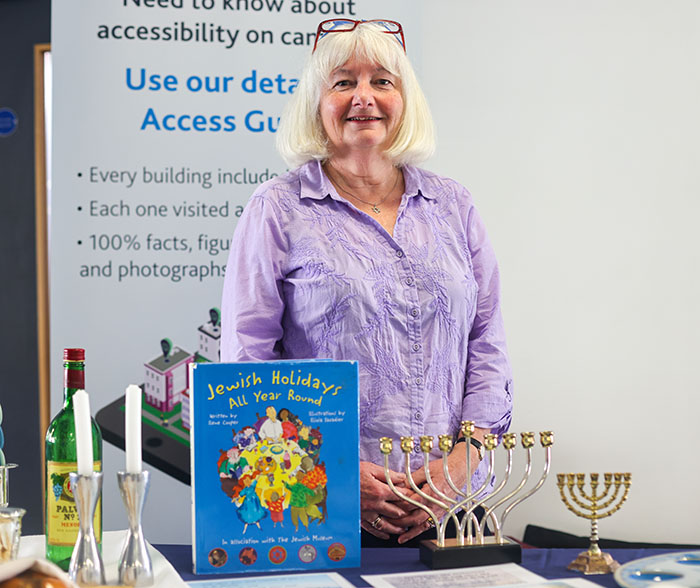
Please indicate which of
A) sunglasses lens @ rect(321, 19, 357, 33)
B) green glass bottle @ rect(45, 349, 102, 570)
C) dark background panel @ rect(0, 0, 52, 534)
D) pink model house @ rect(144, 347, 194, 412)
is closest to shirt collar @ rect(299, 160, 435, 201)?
sunglasses lens @ rect(321, 19, 357, 33)

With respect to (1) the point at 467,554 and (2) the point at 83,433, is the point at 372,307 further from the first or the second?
(2) the point at 83,433

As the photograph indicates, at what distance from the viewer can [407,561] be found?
1.26m

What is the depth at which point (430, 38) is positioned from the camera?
2.89 meters

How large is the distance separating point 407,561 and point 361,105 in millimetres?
881

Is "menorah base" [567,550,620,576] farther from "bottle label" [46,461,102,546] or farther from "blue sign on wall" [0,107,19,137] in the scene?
"blue sign on wall" [0,107,19,137]

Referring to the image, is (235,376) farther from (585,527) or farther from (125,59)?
(585,527)

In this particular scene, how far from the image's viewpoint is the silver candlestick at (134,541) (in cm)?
108

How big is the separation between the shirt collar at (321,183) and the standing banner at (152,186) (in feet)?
2.60

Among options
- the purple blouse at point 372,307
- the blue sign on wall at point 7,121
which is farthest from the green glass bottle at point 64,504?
the blue sign on wall at point 7,121

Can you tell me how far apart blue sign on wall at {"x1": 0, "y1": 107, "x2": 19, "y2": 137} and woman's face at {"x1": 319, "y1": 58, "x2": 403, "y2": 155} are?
5.38 ft

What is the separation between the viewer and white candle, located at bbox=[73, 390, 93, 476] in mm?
1049

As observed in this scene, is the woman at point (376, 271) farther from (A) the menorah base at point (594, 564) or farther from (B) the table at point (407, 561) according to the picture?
(A) the menorah base at point (594, 564)

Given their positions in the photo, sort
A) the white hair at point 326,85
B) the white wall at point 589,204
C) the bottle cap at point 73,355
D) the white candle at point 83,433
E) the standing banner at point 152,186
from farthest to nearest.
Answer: the white wall at point 589,204 < the standing banner at point 152,186 < the white hair at point 326,85 < the bottle cap at point 73,355 < the white candle at point 83,433

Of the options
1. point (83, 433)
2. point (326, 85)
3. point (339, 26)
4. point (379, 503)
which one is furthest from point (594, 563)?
point (339, 26)
